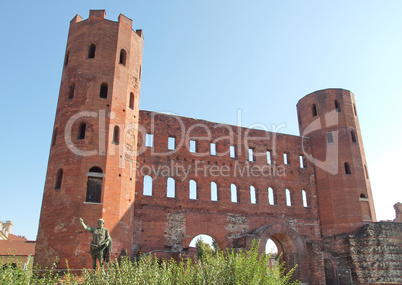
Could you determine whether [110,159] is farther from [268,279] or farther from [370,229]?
[370,229]

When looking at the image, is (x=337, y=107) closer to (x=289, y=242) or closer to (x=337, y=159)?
(x=337, y=159)

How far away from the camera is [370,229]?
68.2ft

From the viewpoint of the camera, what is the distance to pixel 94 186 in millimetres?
15484

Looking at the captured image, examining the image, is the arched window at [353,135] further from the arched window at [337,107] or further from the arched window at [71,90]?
the arched window at [71,90]

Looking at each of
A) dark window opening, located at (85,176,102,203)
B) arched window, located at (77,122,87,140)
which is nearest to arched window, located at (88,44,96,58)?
arched window, located at (77,122,87,140)

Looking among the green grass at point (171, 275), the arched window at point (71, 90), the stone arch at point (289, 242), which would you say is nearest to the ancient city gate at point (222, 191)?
the stone arch at point (289, 242)

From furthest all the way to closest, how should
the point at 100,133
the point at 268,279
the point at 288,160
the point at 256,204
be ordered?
the point at 288,160
the point at 256,204
the point at 100,133
the point at 268,279

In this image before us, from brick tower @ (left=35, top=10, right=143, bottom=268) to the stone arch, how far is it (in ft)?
23.3

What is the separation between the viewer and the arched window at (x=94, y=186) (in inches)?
605

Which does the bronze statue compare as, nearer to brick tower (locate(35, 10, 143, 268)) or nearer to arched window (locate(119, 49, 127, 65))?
brick tower (locate(35, 10, 143, 268))

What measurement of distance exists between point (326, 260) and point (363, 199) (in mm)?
4388

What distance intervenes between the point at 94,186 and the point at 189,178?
5.80 metres

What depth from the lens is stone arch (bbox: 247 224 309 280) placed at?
62.2ft

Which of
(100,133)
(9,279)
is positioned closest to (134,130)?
(100,133)
